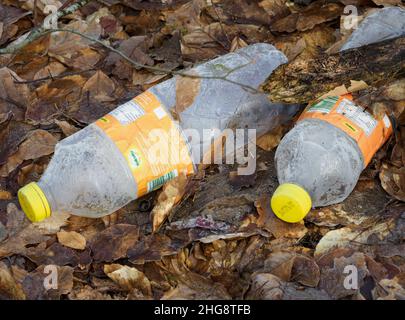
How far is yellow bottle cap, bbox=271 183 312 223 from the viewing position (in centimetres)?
213

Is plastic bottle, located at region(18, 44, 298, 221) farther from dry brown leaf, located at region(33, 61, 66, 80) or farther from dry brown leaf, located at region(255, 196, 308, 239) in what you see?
dry brown leaf, located at region(33, 61, 66, 80)

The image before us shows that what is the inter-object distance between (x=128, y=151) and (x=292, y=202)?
2.08 ft

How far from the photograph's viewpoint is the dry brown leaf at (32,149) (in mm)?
2564

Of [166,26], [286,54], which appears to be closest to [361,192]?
[286,54]

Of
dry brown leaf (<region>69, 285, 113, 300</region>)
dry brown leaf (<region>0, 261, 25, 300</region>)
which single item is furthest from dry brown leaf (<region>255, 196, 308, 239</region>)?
dry brown leaf (<region>0, 261, 25, 300</region>)

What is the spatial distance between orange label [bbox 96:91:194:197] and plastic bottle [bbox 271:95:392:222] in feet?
1.30

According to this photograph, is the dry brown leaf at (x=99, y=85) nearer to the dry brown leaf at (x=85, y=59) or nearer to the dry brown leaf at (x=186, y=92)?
Answer: the dry brown leaf at (x=85, y=59)

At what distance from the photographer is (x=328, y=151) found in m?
2.27

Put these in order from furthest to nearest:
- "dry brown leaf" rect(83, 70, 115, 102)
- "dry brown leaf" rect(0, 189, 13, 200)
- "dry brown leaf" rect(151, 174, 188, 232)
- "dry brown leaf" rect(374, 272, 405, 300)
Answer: "dry brown leaf" rect(83, 70, 115, 102) → "dry brown leaf" rect(0, 189, 13, 200) → "dry brown leaf" rect(151, 174, 188, 232) → "dry brown leaf" rect(374, 272, 405, 300)

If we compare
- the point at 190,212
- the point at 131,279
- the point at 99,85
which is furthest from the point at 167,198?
the point at 99,85

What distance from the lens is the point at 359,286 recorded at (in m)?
2.03

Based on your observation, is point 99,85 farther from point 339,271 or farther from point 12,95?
point 339,271

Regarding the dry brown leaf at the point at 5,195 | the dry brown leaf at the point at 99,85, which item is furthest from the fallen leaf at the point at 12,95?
the dry brown leaf at the point at 5,195

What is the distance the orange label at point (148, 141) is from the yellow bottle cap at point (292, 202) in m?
0.42
